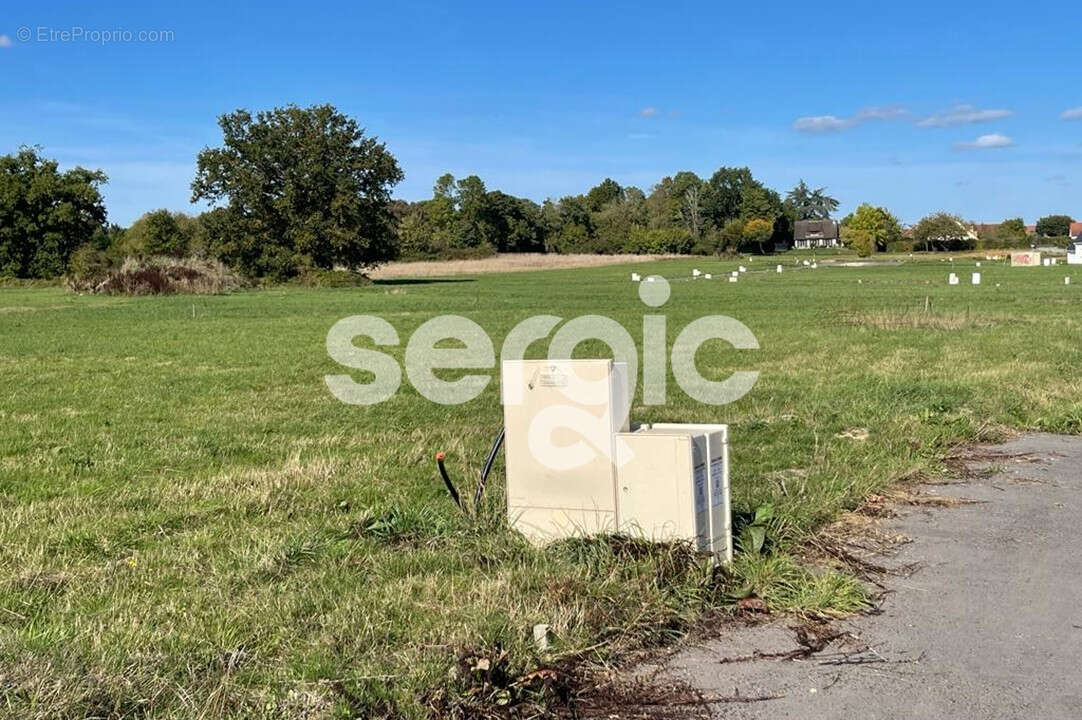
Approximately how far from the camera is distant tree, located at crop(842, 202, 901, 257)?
152625 mm

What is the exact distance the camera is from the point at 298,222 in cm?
6894

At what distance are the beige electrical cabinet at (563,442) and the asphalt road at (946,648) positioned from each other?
1.13 m

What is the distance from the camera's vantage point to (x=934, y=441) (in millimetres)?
9328

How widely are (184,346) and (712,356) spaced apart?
11025 mm

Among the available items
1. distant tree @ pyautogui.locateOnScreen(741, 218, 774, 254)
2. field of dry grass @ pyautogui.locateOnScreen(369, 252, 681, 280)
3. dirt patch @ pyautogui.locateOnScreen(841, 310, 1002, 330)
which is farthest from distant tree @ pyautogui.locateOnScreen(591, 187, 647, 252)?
dirt patch @ pyautogui.locateOnScreen(841, 310, 1002, 330)

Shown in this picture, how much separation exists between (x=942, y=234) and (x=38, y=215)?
11059 cm

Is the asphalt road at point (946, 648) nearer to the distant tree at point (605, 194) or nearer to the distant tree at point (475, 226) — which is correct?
the distant tree at point (475, 226)

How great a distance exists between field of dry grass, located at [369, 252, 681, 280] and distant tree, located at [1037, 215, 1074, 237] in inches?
3560

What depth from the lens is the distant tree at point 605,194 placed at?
184 m

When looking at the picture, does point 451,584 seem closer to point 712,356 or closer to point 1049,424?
point 1049,424

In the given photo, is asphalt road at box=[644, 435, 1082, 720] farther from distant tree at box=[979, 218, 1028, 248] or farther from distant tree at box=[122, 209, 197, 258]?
distant tree at box=[979, 218, 1028, 248]

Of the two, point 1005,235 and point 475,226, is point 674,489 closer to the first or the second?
point 475,226

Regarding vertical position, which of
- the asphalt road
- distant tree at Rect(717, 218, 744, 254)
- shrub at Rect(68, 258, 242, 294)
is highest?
distant tree at Rect(717, 218, 744, 254)

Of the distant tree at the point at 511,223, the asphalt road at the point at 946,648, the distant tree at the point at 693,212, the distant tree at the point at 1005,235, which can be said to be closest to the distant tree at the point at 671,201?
the distant tree at the point at 693,212
